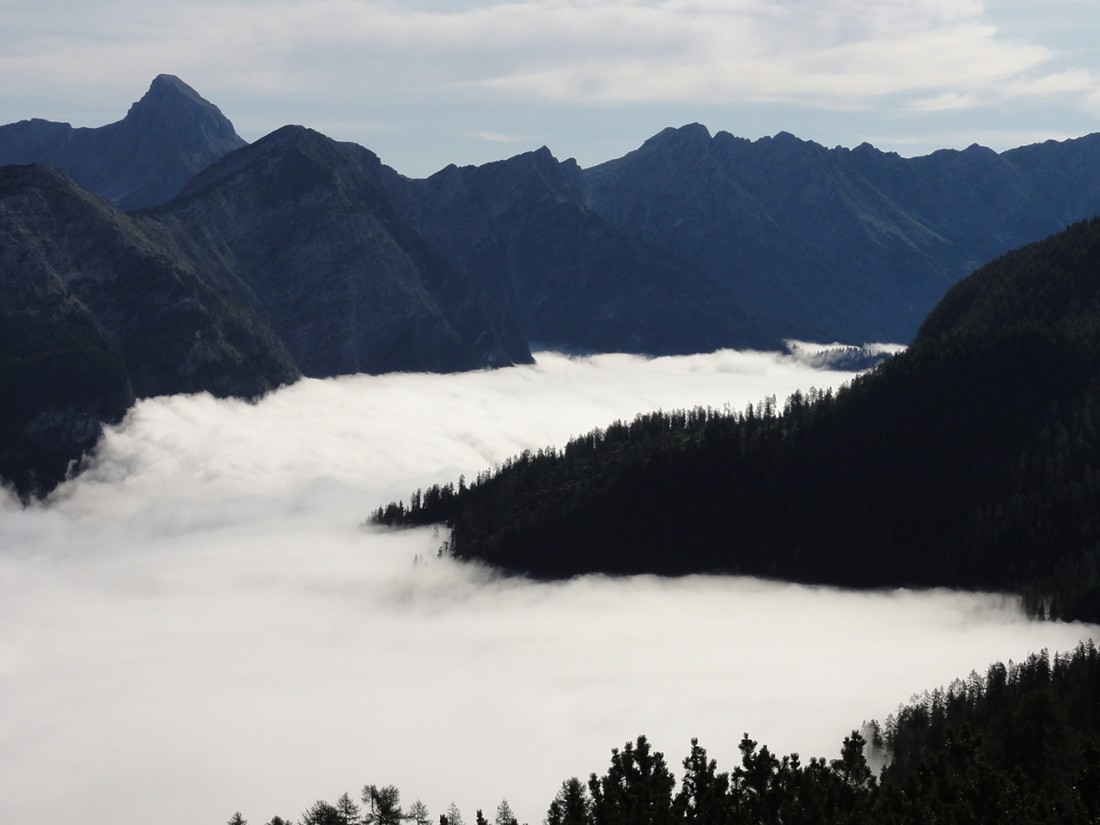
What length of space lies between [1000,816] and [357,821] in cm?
9595

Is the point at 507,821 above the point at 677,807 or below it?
below

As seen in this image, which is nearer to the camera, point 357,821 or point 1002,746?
point 1002,746

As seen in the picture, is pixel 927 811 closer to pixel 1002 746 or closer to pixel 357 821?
pixel 1002 746

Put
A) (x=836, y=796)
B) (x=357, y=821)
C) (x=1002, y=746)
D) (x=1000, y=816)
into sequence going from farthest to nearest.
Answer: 1. (x=357, y=821)
2. (x=1002, y=746)
3. (x=836, y=796)
4. (x=1000, y=816)

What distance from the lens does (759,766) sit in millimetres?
135250

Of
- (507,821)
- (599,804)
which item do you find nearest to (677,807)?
(599,804)

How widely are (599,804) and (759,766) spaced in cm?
1779

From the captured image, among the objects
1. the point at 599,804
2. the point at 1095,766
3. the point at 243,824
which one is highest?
the point at 1095,766

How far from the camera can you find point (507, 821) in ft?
602

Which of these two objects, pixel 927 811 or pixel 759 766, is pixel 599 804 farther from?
pixel 927 811

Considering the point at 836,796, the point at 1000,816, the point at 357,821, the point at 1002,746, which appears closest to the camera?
the point at 1000,816

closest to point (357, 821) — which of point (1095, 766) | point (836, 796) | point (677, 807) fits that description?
point (677, 807)

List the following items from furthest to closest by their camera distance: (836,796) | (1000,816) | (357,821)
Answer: (357,821), (836,796), (1000,816)

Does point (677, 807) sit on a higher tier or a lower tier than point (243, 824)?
higher
